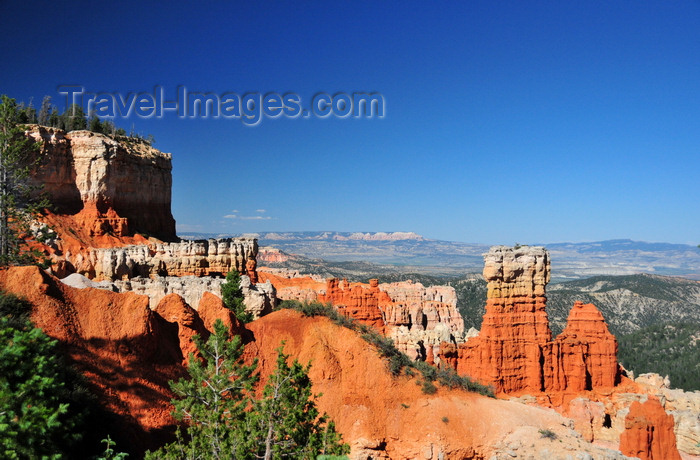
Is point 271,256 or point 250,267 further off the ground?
point 250,267

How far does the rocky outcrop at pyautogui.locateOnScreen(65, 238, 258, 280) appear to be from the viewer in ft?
130

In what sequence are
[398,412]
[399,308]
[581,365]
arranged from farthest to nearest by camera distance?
[399,308] < [581,365] < [398,412]

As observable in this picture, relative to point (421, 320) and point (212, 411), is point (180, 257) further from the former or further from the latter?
point (212, 411)

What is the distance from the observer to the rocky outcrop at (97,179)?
1811 inches

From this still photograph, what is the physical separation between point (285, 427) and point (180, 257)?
118 feet

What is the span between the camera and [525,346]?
3784 centimetres

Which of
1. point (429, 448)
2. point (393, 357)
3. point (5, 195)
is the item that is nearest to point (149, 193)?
point (5, 195)

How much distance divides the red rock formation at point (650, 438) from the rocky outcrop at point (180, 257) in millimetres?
33404

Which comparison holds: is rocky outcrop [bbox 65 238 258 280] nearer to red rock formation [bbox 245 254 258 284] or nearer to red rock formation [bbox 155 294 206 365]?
red rock formation [bbox 245 254 258 284]

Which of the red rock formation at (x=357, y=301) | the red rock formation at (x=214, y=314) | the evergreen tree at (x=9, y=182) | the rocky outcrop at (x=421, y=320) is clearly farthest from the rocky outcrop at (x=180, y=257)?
the red rock formation at (x=214, y=314)

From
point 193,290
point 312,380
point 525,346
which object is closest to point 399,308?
point 525,346

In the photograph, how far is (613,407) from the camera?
3525cm

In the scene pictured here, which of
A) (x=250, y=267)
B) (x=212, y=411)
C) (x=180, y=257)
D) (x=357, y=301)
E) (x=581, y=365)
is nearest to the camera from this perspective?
(x=212, y=411)

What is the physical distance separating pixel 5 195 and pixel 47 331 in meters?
12.2
